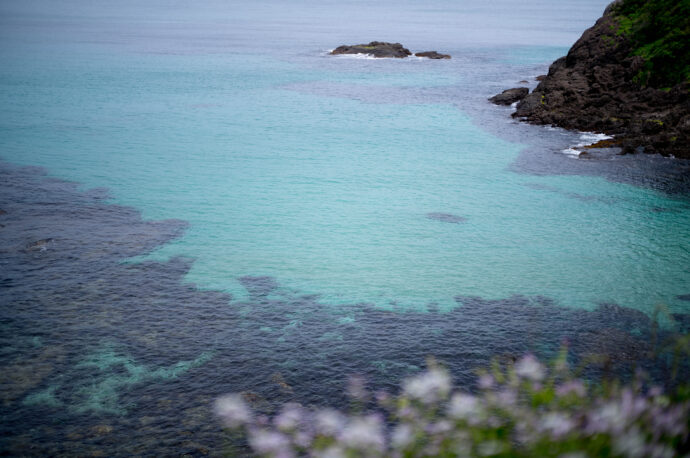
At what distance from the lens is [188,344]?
38.3 ft

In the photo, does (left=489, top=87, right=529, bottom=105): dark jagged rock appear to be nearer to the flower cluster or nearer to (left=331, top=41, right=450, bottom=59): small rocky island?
(left=331, top=41, right=450, bottom=59): small rocky island

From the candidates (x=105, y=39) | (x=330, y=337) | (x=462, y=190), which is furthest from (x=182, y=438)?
(x=105, y=39)

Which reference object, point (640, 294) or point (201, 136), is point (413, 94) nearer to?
point (201, 136)

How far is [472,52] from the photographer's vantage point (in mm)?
86375

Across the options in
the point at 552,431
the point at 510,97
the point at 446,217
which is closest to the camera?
the point at 552,431

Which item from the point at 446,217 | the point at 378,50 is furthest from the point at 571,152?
the point at 378,50

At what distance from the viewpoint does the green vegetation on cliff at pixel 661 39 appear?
33188 millimetres

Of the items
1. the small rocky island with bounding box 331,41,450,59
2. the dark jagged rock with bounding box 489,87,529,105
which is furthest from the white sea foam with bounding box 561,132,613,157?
the small rocky island with bounding box 331,41,450,59

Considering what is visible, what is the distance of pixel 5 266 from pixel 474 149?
78.4 feet

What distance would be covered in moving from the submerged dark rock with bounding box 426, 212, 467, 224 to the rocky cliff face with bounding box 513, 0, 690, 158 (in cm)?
1334

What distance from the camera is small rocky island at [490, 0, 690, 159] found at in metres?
29.8

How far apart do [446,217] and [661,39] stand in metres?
23.8

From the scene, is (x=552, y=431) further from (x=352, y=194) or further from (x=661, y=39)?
(x=661, y=39)

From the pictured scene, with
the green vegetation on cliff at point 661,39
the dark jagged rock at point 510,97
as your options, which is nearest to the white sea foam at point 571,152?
the green vegetation on cliff at point 661,39
